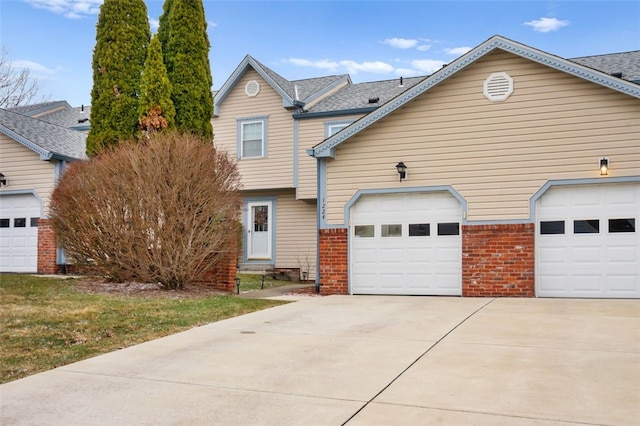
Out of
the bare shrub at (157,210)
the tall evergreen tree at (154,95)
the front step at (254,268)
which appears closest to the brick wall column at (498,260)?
the bare shrub at (157,210)

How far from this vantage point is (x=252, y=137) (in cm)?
1961

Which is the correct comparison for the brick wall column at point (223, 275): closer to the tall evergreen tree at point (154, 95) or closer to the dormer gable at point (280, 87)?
the tall evergreen tree at point (154, 95)

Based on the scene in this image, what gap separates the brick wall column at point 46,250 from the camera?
1728cm

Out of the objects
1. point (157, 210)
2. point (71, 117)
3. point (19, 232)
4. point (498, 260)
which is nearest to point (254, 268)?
point (19, 232)

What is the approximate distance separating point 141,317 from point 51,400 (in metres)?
4.28

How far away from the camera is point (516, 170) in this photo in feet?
39.8

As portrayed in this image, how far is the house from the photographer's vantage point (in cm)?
1152

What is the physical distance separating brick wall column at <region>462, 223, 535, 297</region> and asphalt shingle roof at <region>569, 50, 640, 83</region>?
6.27 meters

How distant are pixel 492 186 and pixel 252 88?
10273 millimetres

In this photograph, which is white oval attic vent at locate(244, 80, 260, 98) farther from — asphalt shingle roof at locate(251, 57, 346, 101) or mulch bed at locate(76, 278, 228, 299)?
mulch bed at locate(76, 278, 228, 299)

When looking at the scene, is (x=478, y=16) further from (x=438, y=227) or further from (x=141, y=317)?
(x=141, y=317)

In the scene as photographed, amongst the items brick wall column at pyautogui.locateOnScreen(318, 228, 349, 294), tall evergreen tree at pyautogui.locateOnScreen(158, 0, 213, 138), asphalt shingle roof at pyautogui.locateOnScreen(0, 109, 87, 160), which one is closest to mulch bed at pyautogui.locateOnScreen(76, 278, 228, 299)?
brick wall column at pyautogui.locateOnScreen(318, 228, 349, 294)

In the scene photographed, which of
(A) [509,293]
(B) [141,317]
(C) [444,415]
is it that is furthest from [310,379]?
(A) [509,293]

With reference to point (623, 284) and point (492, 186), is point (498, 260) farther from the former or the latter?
point (623, 284)
